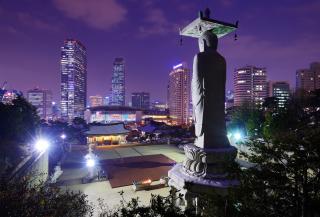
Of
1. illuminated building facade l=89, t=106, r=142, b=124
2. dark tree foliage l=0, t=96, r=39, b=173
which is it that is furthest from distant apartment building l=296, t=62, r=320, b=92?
dark tree foliage l=0, t=96, r=39, b=173

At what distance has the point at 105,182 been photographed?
18.1 metres

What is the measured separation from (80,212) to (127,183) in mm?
7813

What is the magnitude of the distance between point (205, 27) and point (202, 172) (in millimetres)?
7187

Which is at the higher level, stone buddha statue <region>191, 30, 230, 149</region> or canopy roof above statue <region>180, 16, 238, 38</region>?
canopy roof above statue <region>180, 16, 238, 38</region>

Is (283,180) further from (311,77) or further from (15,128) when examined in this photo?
(311,77)

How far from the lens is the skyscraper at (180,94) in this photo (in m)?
127

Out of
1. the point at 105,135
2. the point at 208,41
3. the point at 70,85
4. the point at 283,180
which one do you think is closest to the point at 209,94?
the point at 208,41

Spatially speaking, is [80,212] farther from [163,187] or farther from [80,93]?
[80,93]

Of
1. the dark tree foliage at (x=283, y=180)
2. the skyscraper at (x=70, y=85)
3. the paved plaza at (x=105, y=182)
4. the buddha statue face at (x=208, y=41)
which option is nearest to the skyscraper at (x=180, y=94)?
the skyscraper at (x=70, y=85)

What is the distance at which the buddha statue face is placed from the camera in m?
12.0

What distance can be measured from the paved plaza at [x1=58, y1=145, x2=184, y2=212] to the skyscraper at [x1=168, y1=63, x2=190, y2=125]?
95250 millimetres

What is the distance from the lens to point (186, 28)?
43.0 ft

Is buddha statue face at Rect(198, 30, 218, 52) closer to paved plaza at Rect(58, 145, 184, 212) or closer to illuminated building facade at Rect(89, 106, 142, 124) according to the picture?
paved plaza at Rect(58, 145, 184, 212)

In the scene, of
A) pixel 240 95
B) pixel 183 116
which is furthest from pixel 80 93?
pixel 240 95
